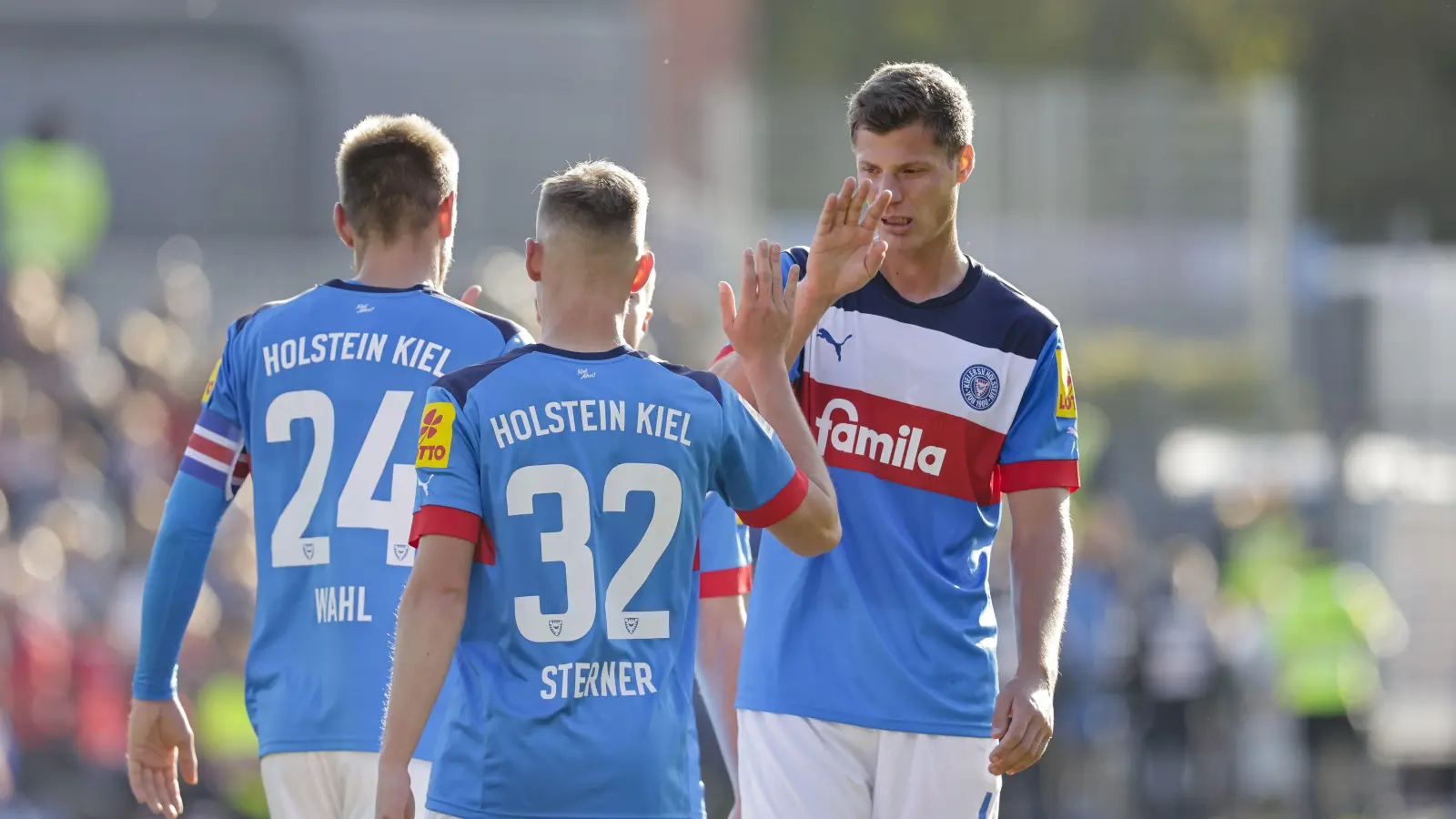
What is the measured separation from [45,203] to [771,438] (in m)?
12.2

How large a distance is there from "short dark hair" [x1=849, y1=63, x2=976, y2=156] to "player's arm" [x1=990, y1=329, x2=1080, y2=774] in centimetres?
56

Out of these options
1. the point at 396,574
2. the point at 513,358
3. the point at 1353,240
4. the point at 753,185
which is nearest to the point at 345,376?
the point at 396,574

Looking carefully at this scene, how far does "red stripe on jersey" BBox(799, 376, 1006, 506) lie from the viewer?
15.9 ft

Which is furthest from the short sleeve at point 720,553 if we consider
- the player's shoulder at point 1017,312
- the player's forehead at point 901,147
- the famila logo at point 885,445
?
the player's forehead at point 901,147

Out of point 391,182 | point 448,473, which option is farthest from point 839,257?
point 391,182

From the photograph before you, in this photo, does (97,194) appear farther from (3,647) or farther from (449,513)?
(449,513)

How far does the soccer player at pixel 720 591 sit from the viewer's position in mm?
4977

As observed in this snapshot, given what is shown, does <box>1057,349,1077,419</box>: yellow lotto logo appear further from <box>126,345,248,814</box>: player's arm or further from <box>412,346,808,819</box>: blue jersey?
<box>126,345,248,814</box>: player's arm

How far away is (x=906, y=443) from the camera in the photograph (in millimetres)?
4859

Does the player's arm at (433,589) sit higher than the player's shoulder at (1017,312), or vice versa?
the player's shoulder at (1017,312)

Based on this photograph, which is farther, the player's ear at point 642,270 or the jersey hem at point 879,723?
the jersey hem at point 879,723

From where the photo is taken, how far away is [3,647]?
1105 centimetres

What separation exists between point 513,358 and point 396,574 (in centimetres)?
94

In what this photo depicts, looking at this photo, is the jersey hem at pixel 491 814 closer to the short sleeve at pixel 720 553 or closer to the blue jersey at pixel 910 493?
the blue jersey at pixel 910 493
